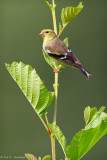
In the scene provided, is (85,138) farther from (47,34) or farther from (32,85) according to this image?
(47,34)

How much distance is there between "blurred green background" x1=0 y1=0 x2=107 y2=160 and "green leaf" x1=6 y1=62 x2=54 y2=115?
3.13 metres

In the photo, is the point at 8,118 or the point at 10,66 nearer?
the point at 10,66

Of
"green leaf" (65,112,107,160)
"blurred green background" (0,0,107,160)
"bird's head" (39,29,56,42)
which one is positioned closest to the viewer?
"green leaf" (65,112,107,160)

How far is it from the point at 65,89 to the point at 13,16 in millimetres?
1464

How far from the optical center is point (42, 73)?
13.8ft

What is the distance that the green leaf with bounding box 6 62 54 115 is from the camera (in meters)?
0.69

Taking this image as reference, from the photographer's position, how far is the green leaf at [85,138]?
65 cm

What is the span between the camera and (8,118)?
4570 mm

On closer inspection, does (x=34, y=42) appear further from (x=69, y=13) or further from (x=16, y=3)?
(x=69, y=13)

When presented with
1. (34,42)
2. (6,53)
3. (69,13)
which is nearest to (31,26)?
(34,42)

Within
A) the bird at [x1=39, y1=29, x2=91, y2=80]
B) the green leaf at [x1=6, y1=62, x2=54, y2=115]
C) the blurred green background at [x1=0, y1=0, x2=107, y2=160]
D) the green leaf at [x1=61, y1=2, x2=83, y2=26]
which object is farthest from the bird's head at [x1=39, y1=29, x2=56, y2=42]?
the blurred green background at [x1=0, y1=0, x2=107, y2=160]

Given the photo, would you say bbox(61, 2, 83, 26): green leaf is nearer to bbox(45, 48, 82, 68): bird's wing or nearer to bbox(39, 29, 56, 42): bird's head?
bbox(45, 48, 82, 68): bird's wing

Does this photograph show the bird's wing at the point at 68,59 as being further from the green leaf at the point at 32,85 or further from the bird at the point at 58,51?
the green leaf at the point at 32,85

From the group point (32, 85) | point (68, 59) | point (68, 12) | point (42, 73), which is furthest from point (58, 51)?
point (42, 73)
